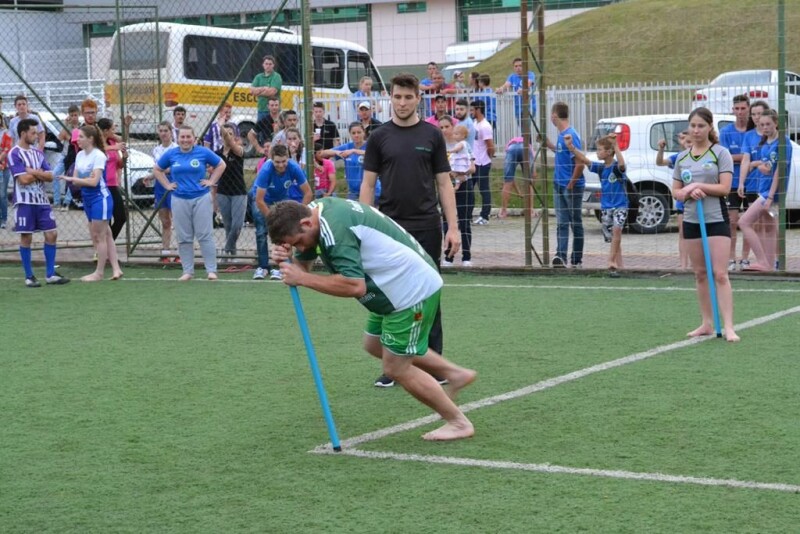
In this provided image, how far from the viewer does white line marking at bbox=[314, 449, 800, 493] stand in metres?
5.51

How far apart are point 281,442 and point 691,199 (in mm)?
4150

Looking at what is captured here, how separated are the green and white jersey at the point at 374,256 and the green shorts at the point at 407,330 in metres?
0.04

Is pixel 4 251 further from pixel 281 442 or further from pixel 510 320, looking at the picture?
pixel 281 442

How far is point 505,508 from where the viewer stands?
17.4 ft

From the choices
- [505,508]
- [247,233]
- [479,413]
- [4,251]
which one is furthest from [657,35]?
[505,508]

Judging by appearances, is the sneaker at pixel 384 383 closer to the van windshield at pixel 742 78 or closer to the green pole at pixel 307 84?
the green pole at pixel 307 84

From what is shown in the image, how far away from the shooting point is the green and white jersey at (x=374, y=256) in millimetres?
5957

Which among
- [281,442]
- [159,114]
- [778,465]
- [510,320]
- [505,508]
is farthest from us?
[159,114]

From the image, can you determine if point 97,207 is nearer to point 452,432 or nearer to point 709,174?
point 709,174

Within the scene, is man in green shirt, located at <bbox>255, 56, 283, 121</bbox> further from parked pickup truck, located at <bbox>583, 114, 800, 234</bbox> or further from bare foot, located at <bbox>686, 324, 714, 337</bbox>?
bare foot, located at <bbox>686, 324, 714, 337</bbox>

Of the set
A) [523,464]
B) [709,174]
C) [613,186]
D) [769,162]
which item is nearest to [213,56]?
[613,186]

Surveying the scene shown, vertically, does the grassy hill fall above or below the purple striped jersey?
above


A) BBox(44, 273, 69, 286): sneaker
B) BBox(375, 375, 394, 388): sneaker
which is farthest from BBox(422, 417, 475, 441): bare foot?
BBox(44, 273, 69, 286): sneaker

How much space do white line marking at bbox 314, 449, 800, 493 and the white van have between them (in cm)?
853
